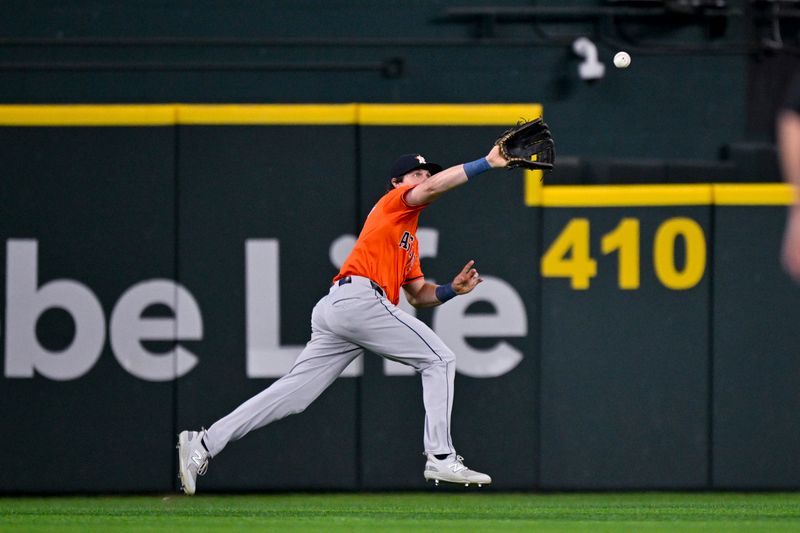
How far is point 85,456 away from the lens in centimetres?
741

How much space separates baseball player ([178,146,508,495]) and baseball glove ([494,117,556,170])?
1.59 feet

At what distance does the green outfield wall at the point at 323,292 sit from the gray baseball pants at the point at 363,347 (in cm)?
117

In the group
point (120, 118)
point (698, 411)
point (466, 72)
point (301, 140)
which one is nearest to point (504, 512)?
point (698, 411)

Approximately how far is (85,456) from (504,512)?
257 centimetres

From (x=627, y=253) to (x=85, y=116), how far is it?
3237 millimetres

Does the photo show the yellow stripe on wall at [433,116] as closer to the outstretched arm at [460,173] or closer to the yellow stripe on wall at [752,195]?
the yellow stripe on wall at [752,195]

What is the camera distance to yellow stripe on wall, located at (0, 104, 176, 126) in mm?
7352

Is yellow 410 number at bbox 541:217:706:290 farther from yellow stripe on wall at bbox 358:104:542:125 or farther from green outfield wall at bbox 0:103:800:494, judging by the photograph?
yellow stripe on wall at bbox 358:104:542:125

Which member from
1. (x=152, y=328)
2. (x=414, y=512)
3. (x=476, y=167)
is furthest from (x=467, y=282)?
(x=152, y=328)

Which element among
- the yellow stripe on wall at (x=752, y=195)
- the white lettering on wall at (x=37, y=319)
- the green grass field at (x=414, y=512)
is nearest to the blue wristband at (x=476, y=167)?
the green grass field at (x=414, y=512)

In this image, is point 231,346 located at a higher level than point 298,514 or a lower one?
higher

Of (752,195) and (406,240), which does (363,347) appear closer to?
(406,240)

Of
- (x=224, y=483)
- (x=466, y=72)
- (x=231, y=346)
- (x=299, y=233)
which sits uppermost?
(x=466, y=72)

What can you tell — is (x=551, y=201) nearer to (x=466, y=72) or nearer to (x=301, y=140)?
(x=301, y=140)
